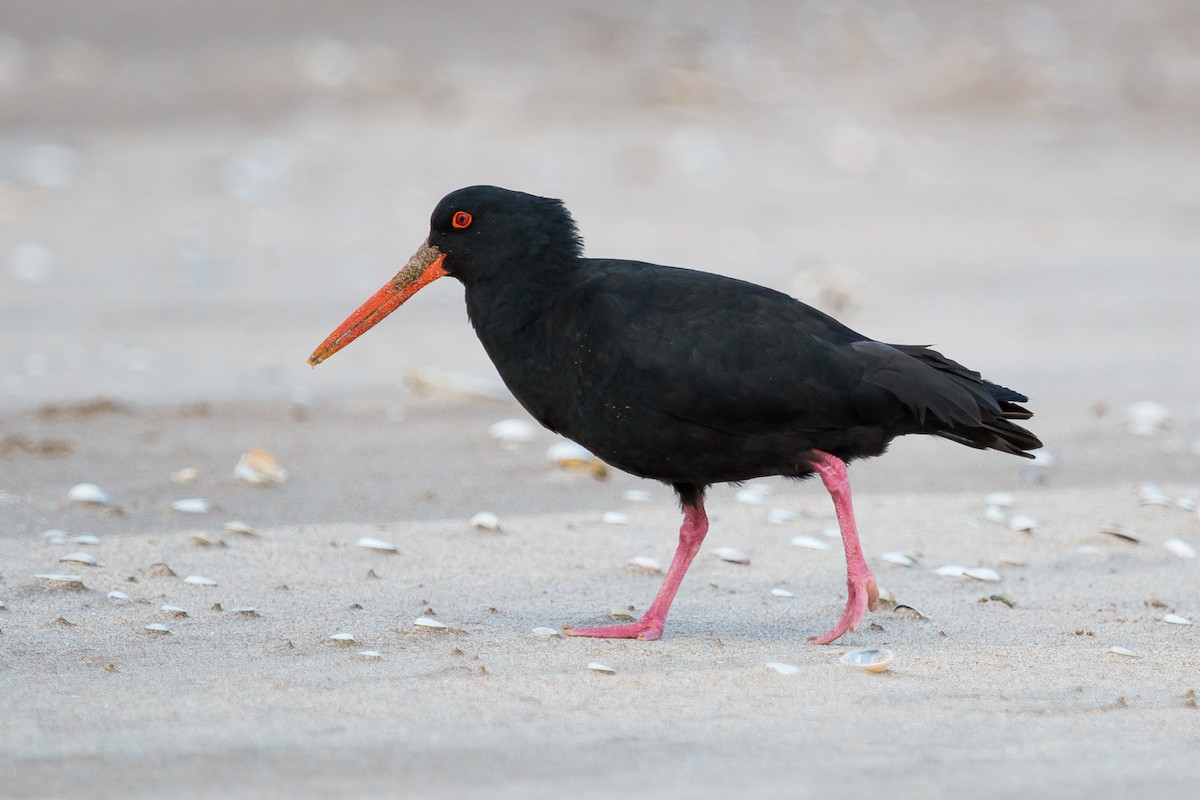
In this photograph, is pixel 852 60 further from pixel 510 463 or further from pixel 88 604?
pixel 88 604

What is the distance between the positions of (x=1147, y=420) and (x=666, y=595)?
13.5 feet

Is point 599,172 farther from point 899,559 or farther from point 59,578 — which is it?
point 59,578

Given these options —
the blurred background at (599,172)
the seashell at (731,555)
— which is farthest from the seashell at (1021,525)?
the blurred background at (599,172)

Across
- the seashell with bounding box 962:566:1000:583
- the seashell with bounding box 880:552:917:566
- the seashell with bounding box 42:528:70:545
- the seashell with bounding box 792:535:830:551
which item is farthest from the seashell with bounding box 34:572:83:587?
the seashell with bounding box 962:566:1000:583

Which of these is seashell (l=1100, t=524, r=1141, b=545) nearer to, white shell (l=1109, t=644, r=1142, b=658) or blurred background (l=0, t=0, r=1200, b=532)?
blurred background (l=0, t=0, r=1200, b=532)

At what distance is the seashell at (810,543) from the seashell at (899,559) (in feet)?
0.86

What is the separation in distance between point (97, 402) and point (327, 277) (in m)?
3.92

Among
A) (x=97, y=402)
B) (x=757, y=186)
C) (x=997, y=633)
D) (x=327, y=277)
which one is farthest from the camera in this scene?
Result: (x=757, y=186)

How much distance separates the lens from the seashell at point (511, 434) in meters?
7.84

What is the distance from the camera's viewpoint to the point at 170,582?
5332 millimetres

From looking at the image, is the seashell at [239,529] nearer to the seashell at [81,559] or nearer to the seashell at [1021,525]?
the seashell at [81,559]

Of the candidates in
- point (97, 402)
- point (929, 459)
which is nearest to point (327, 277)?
point (97, 402)

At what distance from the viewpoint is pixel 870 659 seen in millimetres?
4582

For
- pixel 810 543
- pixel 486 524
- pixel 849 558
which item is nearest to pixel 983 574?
pixel 810 543
